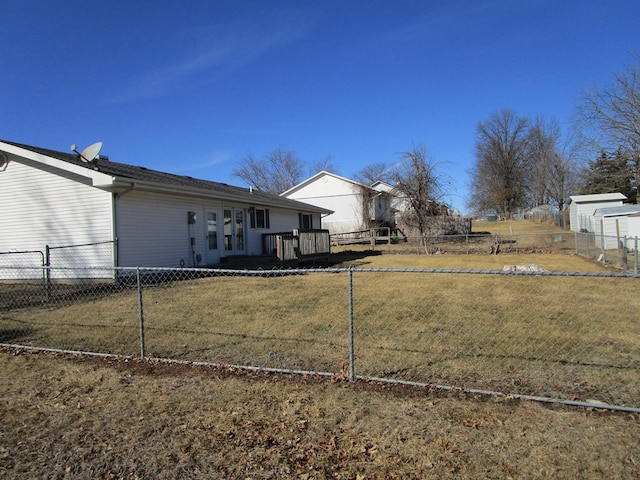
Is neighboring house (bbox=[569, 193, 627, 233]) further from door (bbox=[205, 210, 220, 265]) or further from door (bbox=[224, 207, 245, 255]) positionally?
door (bbox=[205, 210, 220, 265])

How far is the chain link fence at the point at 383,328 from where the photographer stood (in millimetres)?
4414

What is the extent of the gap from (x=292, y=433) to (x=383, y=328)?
3302 millimetres

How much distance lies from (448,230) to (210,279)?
22.0m

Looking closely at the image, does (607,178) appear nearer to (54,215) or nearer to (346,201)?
(346,201)

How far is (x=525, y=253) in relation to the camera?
2158cm

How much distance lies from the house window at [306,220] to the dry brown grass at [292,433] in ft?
68.9

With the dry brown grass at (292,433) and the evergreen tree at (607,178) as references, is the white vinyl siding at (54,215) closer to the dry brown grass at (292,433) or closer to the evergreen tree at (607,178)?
the dry brown grass at (292,433)

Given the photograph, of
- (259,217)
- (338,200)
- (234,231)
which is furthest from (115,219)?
(338,200)

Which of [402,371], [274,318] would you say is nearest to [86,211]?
[274,318]

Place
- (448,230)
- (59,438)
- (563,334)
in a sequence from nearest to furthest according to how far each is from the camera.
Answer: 1. (59,438)
2. (563,334)
3. (448,230)

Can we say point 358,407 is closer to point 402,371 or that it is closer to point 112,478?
point 402,371

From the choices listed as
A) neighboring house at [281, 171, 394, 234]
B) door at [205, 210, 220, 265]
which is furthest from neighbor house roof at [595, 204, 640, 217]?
door at [205, 210, 220, 265]

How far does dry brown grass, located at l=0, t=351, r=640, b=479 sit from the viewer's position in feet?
9.23

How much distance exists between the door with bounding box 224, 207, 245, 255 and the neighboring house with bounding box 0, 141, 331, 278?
1605mm
